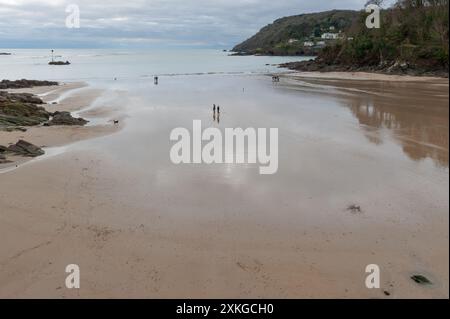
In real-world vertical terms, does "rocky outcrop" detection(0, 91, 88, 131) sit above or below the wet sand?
above

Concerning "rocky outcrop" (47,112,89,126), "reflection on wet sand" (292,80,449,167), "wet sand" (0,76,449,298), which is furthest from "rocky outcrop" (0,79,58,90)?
"wet sand" (0,76,449,298)

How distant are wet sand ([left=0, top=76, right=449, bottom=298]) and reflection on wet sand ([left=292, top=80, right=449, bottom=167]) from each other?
0.25 meters

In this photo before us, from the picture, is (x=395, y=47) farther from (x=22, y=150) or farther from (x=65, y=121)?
(x=22, y=150)

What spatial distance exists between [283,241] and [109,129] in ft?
63.8

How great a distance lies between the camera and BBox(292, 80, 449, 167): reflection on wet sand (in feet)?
59.7

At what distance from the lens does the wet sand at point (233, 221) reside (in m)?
8.69

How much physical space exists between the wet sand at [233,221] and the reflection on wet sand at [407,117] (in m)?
0.25

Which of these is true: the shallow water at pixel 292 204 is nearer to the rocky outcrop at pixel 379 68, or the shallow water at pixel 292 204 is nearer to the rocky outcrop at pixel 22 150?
the rocky outcrop at pixel 22 150

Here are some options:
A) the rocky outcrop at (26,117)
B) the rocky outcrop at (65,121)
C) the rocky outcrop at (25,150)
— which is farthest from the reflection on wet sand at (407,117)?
the rocky outcrop at (26,117)

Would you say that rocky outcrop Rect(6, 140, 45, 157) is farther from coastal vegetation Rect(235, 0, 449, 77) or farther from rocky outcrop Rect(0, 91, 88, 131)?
coastal vegetation Rect(235, 0, 449, 77)

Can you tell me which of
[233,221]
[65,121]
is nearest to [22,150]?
[65,121]

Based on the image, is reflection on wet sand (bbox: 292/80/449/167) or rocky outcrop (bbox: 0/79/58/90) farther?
rocky outcrop (bbox: 0/79/58/90)

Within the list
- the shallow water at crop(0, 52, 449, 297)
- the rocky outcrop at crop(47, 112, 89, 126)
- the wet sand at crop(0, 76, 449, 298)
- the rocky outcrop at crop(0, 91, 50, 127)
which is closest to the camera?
the wet sand at crop(0, 76, 449, 298)

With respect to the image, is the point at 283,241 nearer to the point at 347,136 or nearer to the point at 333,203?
the point at 333,203
